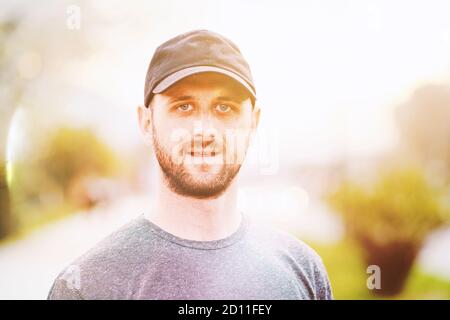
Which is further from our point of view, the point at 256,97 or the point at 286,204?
the point at 286,204

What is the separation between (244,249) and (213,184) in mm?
304

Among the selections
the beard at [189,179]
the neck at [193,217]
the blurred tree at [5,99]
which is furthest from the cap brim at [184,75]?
the blurred tree at [5,99]

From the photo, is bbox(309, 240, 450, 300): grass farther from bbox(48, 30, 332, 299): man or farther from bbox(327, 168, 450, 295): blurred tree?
bbox(48, 30, 332, 299): man

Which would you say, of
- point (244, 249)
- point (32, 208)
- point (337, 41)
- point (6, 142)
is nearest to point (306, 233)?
point (244, 249)

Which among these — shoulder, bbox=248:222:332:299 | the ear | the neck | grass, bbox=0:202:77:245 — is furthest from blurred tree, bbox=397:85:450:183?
grass, bbox=0:202:77:245

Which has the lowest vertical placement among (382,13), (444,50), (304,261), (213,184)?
(304,261)

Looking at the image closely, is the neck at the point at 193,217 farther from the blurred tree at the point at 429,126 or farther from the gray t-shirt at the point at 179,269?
the blurred tree at the point at 429,126

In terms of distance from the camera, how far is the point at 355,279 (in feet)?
7.07

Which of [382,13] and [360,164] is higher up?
[382,13]

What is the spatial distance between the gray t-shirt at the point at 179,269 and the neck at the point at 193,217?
28 millimetres

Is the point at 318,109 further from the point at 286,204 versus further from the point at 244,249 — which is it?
the point at 244,249

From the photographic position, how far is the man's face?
6.14 feet

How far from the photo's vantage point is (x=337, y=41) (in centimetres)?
220

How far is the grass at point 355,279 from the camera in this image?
6.93ft
